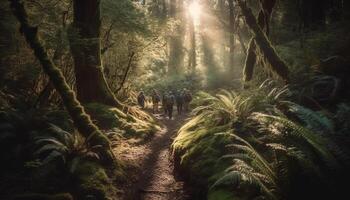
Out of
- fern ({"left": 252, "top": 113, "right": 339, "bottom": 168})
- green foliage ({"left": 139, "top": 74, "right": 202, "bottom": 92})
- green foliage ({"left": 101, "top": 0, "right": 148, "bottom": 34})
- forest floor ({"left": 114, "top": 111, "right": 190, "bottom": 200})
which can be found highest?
green foliage ({"left": 101, "top": 0, "right": 148, "bottom": 34})

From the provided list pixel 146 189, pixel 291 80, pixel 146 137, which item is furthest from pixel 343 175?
pixel 146 137

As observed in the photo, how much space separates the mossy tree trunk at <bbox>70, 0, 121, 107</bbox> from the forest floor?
2915 mm

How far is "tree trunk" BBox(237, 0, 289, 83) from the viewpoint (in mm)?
A: 10219

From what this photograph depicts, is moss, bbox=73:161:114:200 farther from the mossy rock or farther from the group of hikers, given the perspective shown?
the group of hikers

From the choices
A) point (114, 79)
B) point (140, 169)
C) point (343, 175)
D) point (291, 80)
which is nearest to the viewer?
point (343, 175)

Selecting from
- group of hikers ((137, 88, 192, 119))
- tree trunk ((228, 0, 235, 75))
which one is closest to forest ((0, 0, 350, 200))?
group of hikers ((137, 88, 192, 119))

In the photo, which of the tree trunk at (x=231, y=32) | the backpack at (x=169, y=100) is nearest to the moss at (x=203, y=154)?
the backpack at (x=169, y=100)

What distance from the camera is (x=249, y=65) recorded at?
1312cm

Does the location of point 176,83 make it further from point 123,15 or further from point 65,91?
point 65,91

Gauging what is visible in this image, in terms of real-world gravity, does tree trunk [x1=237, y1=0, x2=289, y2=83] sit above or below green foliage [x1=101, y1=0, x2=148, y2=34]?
below

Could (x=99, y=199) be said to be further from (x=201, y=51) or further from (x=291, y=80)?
(x=201, y=51)

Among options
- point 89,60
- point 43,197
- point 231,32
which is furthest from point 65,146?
point 231,32

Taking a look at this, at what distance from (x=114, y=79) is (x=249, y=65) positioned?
26.3 ft

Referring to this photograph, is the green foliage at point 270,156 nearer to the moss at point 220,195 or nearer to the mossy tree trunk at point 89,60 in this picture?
the moss at point 220,195
